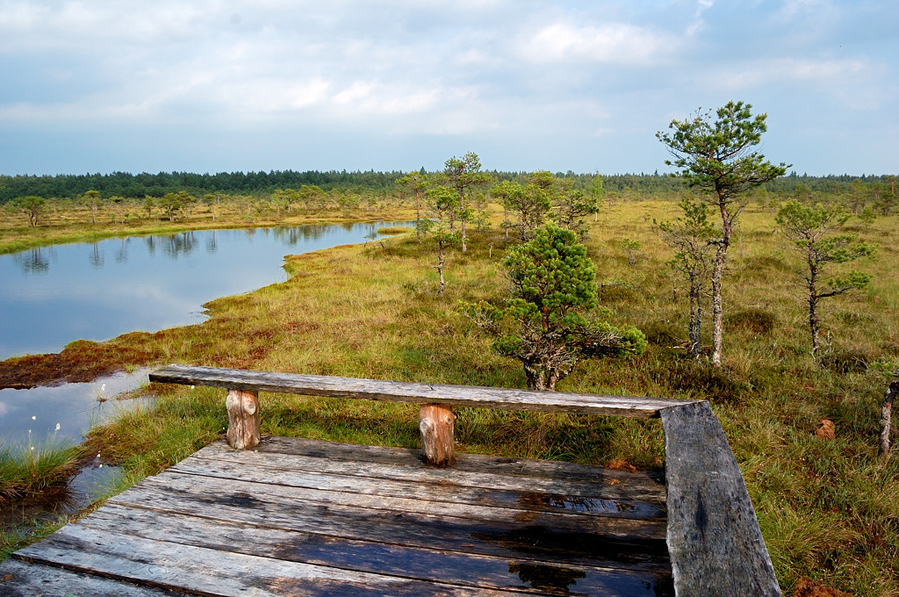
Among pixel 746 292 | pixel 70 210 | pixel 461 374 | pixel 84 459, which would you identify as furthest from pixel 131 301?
pixel 70 210

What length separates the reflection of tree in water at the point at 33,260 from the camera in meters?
29.3

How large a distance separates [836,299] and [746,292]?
85.4 inches

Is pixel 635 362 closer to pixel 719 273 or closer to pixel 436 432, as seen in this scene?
pixel 719 273

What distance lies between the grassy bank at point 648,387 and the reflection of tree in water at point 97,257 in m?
22.2

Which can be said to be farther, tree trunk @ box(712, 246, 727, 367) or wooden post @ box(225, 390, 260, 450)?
tree trunk @ box(712, 246, 727, 367)

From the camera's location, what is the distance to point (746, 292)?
13.4m

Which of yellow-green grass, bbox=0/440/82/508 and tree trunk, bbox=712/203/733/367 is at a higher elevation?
tree trunk, bbox=712/203/733/367

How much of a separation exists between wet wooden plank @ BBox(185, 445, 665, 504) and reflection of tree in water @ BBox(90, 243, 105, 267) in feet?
111

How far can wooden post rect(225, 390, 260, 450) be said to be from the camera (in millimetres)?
4461

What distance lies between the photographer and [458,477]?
12.7ft

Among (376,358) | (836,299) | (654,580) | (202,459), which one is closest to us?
(654,580)

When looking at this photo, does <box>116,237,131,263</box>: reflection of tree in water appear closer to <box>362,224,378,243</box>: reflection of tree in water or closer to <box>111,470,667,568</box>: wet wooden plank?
<box>362,224,378,243</box>: reflection of tree in water

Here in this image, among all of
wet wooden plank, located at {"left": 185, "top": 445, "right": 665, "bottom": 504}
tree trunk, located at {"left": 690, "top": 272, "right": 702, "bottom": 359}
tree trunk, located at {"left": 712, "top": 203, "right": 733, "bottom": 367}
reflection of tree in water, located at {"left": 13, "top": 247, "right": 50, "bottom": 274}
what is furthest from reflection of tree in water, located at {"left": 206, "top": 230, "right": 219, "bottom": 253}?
tree trunk, located at {"left": 712, "top": 203, "right": 733, "bottom": 367}

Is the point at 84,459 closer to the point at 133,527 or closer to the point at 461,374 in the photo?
the point at 133,527
